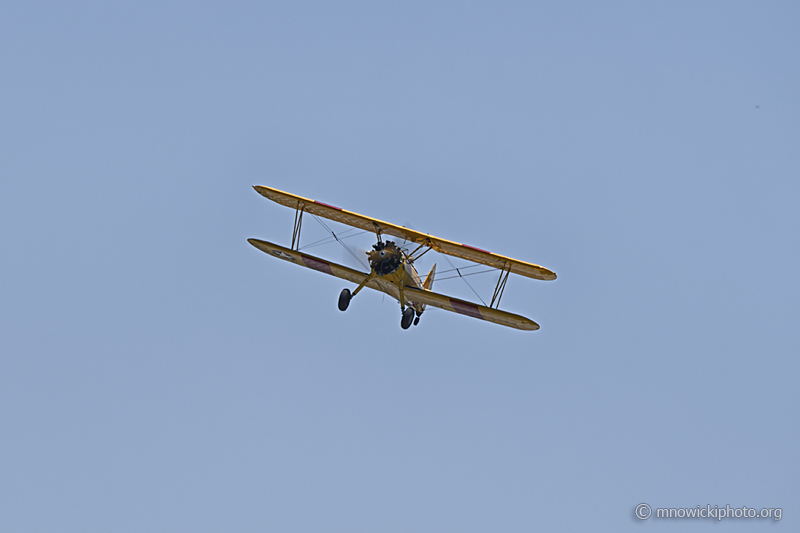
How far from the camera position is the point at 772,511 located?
29078 mm

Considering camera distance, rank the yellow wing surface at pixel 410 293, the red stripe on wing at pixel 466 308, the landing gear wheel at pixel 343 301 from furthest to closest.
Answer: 1. the red stripe on wing at pixel 466 308
2. the yellow wing surface at pixel 410 293
3. the landing gear wheel at pixel 343 301

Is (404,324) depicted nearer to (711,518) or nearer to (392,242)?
(392,242)

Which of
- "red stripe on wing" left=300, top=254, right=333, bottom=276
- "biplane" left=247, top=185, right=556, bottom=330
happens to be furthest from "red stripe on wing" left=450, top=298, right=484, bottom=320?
"red stripe on wing" left=300, top=254, right=333, bottom=276

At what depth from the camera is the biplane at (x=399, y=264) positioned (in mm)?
27281

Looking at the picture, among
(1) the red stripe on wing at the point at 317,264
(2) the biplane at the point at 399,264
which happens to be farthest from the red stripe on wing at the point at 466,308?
(1) the red stripe on wing at the point at 317,264

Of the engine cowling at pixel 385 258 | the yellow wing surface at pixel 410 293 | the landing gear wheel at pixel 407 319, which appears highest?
the engine cowling at pixel 385 258

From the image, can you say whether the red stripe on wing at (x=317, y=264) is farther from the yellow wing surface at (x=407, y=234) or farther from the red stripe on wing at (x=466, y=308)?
the red stripe on wing at (x=466, y=308)

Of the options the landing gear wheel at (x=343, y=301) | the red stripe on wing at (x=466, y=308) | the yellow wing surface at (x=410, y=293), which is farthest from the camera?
the red stripe on wing at (x=466, y=308)

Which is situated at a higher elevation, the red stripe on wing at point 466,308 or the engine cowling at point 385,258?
the engine cowling at point 385,258

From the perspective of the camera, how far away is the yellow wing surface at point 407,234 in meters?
27.5

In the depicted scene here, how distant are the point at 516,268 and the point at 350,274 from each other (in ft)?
14.4

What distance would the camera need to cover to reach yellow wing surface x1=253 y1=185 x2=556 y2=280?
27.5 metres

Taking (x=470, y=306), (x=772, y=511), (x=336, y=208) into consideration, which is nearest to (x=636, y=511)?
(x=772, y=511)

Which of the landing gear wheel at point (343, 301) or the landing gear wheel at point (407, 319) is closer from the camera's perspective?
the landing gear wheel at point (343, 301)
